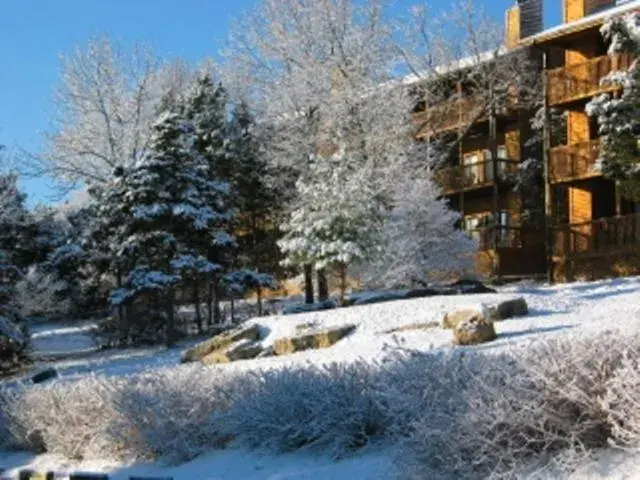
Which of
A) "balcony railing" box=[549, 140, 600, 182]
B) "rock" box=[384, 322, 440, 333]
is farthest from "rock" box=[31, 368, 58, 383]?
"balcony railing" box=[549, 140, 600, 182]

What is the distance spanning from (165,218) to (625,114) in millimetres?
12177

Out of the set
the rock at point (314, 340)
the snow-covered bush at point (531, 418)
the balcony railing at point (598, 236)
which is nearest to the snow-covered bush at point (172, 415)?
the snow-covered bush at point (531, 418)

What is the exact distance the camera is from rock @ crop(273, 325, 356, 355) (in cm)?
1659

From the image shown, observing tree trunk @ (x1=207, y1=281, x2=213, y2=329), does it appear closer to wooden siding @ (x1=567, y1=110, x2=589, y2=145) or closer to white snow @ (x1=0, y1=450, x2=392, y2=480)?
wooden siding @ (x1=567, y1=110, x2=589, y2=145)

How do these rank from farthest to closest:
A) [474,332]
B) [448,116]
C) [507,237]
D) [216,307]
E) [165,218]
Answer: [448,116]
[507,237]
[216,307]
[165,218]
[474,332]

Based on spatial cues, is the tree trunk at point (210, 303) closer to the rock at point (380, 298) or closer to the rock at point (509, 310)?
the rock at point (380, 298)

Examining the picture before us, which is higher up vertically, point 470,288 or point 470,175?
point 470,175

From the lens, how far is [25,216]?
39531 mm

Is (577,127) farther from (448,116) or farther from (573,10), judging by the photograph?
(448,116)

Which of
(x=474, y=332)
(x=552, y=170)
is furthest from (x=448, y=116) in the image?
(x=474, y=332)

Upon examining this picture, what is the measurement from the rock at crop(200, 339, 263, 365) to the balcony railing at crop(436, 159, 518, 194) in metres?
19.5

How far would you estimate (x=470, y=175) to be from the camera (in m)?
35.6

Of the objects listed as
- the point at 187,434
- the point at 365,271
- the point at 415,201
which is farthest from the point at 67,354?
the point at 187,434

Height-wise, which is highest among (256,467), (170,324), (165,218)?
(165,218)
